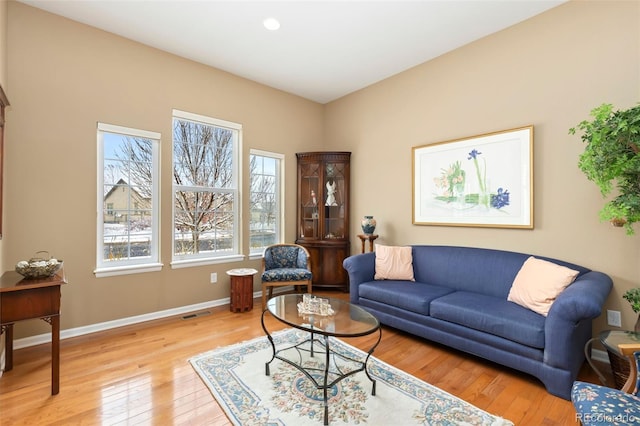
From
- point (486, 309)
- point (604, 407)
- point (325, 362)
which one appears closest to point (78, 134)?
point (325, 362)

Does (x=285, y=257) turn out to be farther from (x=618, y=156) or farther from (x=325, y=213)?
(x=618, y=156)

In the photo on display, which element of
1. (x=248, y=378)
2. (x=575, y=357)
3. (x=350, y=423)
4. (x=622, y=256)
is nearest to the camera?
(x=350, y=423)

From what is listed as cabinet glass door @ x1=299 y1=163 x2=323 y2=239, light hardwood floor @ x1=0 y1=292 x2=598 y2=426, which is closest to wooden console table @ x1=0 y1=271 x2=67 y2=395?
light hardwood floor @ x1=0 y1=292 x2=598 y2=426

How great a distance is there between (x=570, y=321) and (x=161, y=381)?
288 centimetres

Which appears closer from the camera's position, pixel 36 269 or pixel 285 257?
pixel 36 269

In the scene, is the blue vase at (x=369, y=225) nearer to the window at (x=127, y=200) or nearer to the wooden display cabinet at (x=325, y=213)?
the wooden display cabinet at (x=325, y=213)

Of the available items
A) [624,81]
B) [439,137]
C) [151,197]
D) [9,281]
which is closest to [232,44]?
[151,197]

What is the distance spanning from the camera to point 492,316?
233 cm

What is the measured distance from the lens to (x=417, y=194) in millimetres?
3865

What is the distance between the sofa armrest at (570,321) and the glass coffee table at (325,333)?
1.16 m

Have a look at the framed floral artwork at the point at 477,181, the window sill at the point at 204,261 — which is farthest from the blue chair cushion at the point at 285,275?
the framed floral artwork at the point at 477,181

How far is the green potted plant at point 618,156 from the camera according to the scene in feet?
6.46

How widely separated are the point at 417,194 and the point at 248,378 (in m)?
2.85

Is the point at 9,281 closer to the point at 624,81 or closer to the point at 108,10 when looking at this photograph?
the point at 108,10
